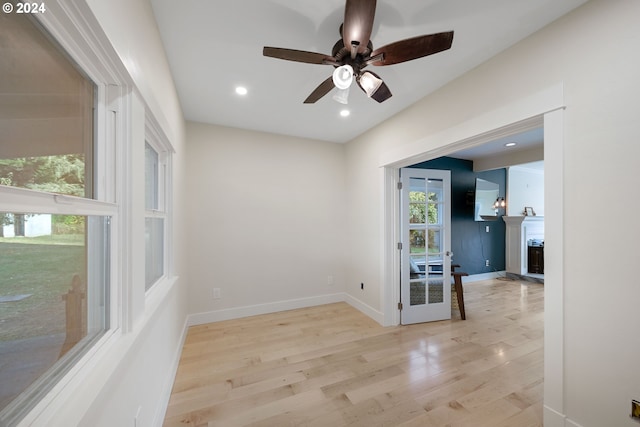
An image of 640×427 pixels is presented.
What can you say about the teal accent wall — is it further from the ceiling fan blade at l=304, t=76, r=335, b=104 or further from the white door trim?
the ceiling fan blade at l=304, t=76, r=335, b=104

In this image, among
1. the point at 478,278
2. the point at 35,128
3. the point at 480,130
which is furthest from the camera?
the point at 478,278

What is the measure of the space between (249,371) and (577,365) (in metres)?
2.31

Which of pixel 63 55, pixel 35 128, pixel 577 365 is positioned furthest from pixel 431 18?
pixel 577 365

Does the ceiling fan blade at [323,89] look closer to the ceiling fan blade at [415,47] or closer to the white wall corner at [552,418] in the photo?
the ceiling fan blade at [415,47]

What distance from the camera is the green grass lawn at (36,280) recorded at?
0.58 meters

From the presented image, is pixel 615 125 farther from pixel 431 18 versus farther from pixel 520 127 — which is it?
pixel 431 18

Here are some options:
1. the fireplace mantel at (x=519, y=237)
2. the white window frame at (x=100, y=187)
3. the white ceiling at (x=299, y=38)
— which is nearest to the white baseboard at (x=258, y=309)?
the white window frame at (x=100, y=187)

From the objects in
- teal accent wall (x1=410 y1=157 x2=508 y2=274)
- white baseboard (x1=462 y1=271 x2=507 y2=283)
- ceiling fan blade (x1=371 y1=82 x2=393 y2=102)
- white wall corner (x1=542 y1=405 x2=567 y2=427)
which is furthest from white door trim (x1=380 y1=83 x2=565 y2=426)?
white baseboard (x1=462 y1=271 x2=507 y2=283)

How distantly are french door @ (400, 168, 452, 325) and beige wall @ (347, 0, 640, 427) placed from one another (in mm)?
1577

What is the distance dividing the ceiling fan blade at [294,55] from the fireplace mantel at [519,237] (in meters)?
5.93

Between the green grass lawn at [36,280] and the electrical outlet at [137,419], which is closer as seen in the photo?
the green grass lawn at [36,280]

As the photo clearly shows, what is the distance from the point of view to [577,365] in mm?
1427

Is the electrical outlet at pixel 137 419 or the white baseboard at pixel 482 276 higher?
the electrical outlet at pixel 137 419

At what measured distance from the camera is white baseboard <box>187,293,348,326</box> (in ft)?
10.1
